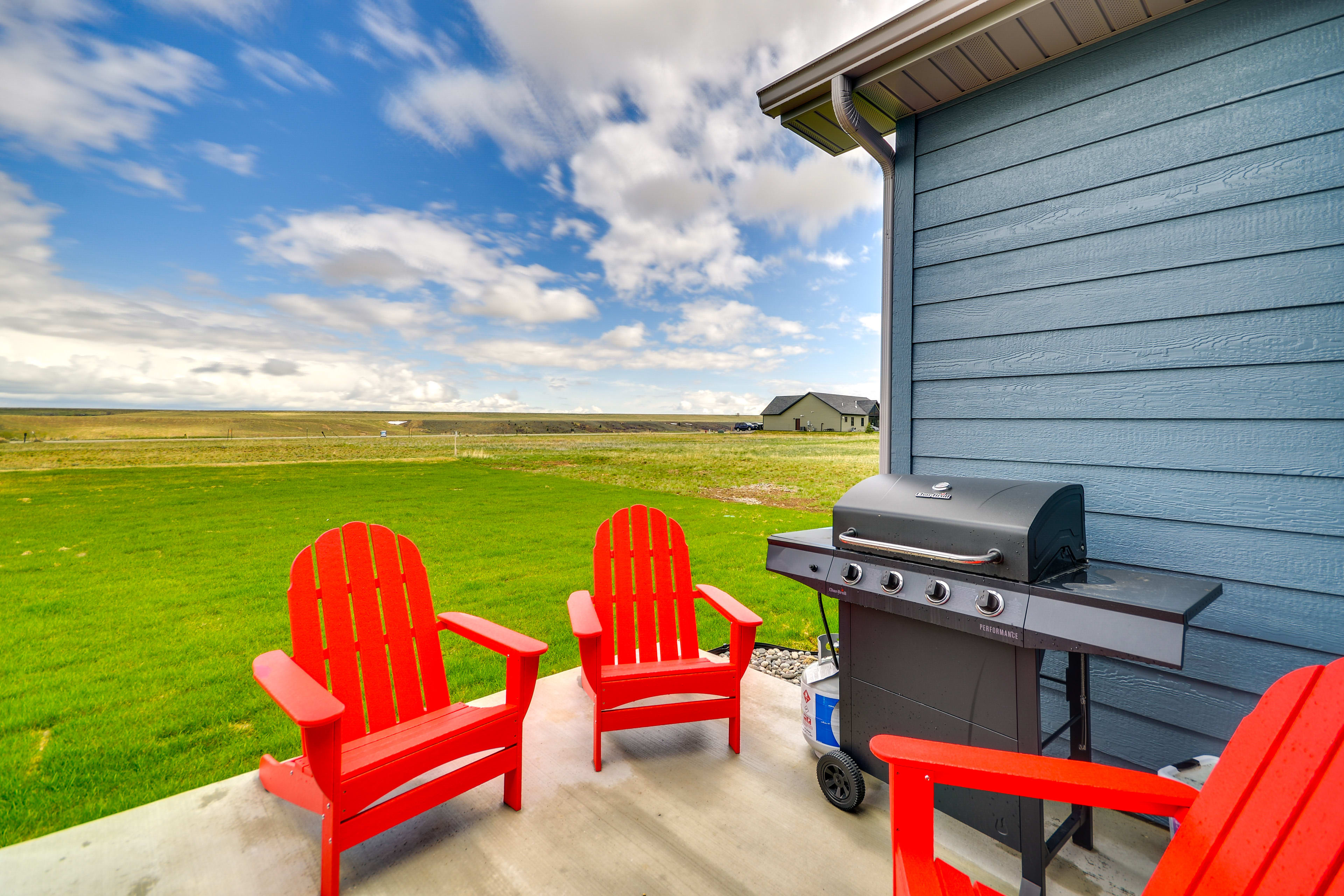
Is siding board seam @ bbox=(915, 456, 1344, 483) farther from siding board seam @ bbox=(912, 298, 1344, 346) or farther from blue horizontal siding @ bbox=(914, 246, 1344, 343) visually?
blue horizontal siding @ bbox=(914, 246, 1344, 343)

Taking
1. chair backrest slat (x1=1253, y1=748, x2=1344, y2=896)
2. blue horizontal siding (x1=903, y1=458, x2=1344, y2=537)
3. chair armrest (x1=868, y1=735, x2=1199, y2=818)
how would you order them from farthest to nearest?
blue horizontal siding (x1=903, y1=458, x2=1344, y2=537) → chair armrest (x1=868, y1=735, x2=1199, y2=818) → chair backrest slat (x1=1253, y1=748, x2=1344, y2=896)

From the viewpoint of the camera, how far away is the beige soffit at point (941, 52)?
1.72 metres

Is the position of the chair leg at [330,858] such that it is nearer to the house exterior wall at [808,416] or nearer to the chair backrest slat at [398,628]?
the chair backrest slat at [398,628]

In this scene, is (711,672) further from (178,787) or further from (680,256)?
(680,256)

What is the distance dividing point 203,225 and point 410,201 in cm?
852

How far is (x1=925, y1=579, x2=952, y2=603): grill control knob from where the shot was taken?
141 centimetres

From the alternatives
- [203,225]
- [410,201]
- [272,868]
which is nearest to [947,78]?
[272,868]

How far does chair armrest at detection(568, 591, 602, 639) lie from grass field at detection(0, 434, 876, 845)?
3.56 ft

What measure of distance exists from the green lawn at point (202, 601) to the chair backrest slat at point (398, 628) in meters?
0.88

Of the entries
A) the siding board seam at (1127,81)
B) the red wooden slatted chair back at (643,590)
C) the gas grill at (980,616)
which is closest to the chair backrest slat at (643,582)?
the red wooden slatted chair back at (643,590)

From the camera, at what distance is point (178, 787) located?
1859 millimetres

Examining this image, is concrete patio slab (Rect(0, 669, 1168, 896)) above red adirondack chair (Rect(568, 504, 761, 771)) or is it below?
below

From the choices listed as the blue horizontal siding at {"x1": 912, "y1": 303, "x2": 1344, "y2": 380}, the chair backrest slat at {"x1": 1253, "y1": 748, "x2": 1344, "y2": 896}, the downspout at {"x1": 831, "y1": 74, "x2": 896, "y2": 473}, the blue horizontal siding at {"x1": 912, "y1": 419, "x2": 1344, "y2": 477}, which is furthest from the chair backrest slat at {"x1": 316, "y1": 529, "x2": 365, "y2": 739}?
the blue horizontal siding at {"x1": 912, "y1": 303, "x2": 1344, "y2": 380}

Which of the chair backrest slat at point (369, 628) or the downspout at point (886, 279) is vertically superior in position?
the downspout at point (886, 279)
